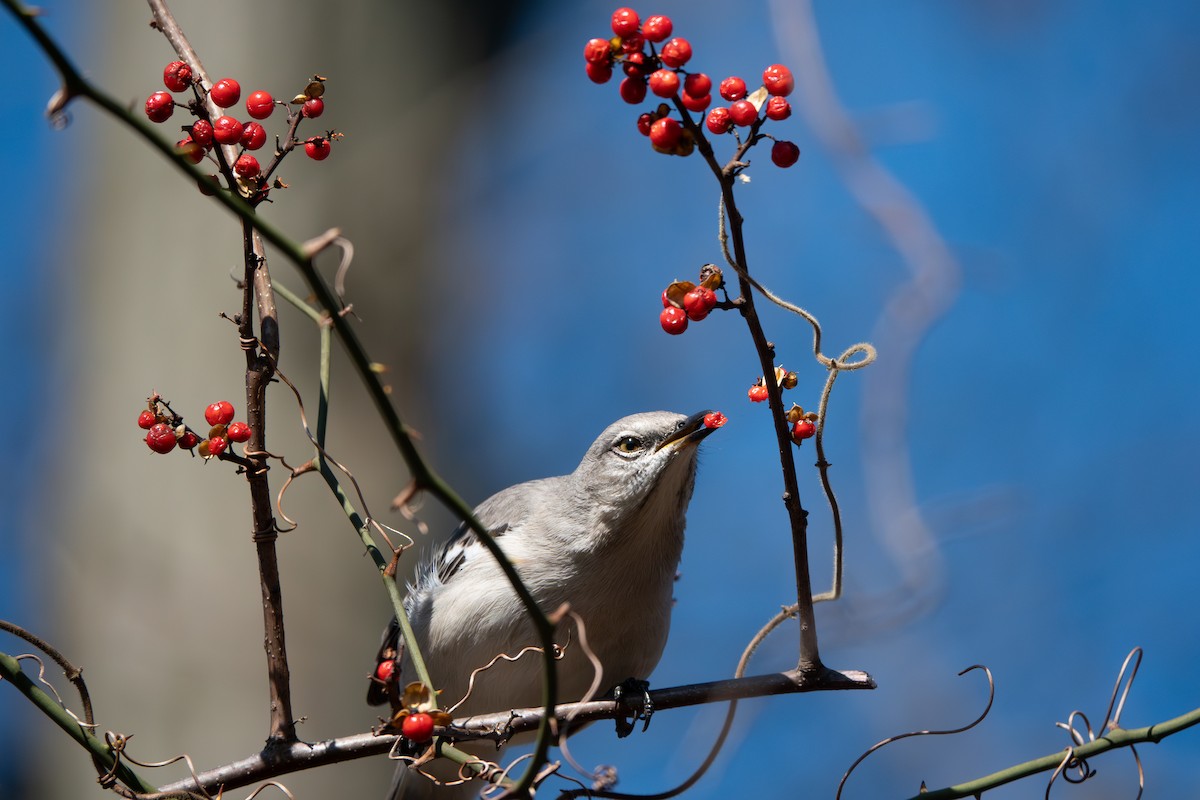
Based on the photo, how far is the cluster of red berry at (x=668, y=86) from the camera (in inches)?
61.9

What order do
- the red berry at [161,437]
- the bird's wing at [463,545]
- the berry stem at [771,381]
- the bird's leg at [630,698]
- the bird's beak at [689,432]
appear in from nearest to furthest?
the berry stem at [771,381]
the red berry at [161,437]
the bird's leg at [630,698]
the bird's beak at [689,432]
the bird's wing at [463,545]

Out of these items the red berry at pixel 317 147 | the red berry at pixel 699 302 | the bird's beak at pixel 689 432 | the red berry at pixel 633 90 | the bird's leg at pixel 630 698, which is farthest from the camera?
the bird's beak at pixel 689 432

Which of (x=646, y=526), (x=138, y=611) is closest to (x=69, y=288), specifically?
(x=138, y=611)

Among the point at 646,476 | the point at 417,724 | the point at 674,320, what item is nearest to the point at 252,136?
the point at 674,320

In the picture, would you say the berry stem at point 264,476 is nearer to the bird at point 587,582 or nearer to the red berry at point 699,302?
the red berry at point 699,302

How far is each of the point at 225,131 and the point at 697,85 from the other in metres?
0.82

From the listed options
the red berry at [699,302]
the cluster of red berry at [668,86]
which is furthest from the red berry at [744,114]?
the red berry at [699,302]

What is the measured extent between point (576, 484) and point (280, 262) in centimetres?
191

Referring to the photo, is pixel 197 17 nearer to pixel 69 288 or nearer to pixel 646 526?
pixel 69 288

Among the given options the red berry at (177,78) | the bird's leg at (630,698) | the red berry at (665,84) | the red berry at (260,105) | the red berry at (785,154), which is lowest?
the bird's leg at (630,698)

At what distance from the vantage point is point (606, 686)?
3.67 meters

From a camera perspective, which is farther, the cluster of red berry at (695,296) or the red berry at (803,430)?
the red berry at (803,430)

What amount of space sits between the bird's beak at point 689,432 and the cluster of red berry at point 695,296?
144cm

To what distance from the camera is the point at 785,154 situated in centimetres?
181
